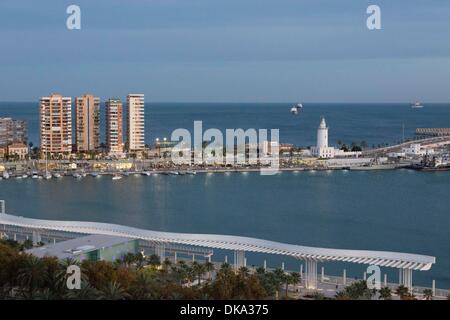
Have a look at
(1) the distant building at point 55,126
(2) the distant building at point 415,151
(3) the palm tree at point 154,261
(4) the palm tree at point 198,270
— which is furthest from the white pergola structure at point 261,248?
(2) the distant building at point 415,151

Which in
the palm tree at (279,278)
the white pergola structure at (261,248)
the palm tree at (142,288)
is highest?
the palm tree at (142,288)

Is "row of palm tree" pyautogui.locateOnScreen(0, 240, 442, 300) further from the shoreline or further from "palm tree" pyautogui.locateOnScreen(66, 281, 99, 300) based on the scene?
the shoreline

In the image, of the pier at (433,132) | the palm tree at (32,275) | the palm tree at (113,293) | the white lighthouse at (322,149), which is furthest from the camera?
the pier at (433,132)

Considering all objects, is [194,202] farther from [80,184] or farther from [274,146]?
[274,146]

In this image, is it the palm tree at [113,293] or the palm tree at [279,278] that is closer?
the palm tree at [113,293]

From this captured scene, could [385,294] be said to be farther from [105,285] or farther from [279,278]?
[105,285]

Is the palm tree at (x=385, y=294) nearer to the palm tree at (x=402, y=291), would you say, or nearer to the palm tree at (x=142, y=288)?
the palm tree at (x=402, y=291)

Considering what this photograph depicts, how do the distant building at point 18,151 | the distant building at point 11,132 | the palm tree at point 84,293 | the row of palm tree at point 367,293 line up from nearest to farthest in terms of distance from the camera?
the palm tree at point 84,293, the row of palm tree at point 367,293, the distant building at point 18,151, the distant building at point 11,132
